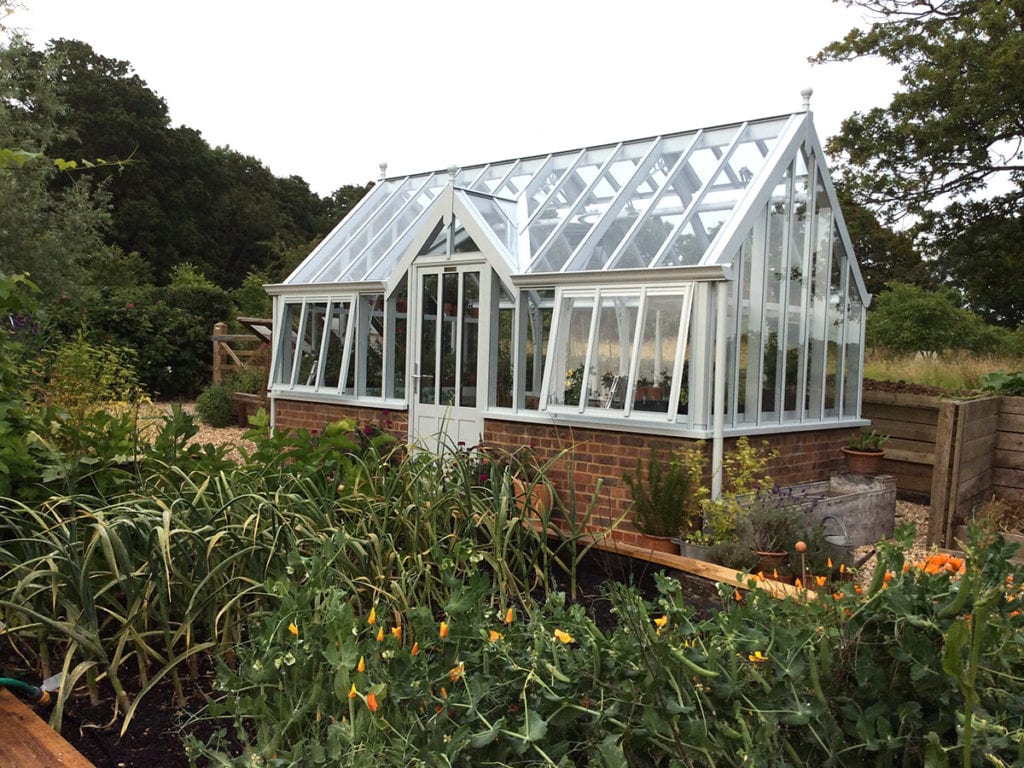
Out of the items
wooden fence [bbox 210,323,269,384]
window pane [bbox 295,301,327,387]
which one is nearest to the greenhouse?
window pane [bbox 295,301,327,387]

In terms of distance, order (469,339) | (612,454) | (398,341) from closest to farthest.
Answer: (612,454)
(469,339)
(398,341)

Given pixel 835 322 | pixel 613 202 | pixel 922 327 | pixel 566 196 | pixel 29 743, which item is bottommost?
pixel 29 743

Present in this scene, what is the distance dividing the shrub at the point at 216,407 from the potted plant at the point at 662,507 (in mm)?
9604

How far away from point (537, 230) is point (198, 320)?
1132cm

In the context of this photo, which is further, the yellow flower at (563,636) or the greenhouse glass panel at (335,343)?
the greenhouse glass panel at (335,343)

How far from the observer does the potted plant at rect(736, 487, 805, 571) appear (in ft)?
16.8

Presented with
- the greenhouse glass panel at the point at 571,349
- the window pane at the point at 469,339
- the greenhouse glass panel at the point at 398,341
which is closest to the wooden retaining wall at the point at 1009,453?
the greenhouse glass panel at the point at 571,349

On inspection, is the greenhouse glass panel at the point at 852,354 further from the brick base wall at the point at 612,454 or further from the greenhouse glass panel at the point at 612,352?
the greenhouse glass panel at the point at 612,352

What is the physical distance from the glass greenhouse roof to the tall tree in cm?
802

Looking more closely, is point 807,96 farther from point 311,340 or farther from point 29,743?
point 29,743

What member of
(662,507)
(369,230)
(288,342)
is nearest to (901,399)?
(662,507)

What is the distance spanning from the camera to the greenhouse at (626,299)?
659 centimetres

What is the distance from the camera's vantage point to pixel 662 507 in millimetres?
5840

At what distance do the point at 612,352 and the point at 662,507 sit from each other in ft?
5.08
